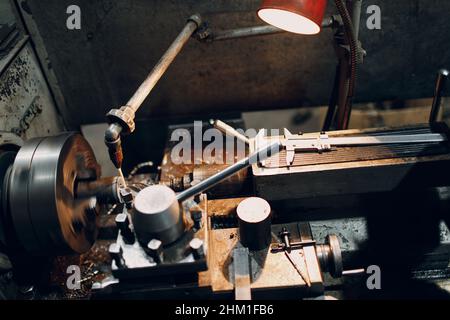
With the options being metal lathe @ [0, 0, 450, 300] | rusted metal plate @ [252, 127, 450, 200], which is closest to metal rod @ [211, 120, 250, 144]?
metal lathe @ [0, 0, 450, 300]

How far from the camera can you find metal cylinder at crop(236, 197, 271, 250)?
1529 millimetres

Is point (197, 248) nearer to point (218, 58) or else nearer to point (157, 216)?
point (157, 216)

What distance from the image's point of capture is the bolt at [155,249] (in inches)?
53.0

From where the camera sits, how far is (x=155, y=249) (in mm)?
1341

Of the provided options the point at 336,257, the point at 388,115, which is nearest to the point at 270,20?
the point at 336,257

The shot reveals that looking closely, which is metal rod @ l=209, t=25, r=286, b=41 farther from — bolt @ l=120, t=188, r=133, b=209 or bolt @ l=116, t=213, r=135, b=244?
bolt @ l=116, t=213, r=135, b=244

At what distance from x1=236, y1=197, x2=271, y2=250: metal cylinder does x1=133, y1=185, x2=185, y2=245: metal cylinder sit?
260 mm

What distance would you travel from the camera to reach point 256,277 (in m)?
1.54

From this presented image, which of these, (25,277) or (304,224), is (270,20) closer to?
(304,224)

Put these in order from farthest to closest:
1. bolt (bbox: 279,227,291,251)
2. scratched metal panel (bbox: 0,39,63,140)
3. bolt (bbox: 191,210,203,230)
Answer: scratched metal panel (bbox: 0,39,63,140)
bolt (bbox: 279,227,291,251)
bolt (bbox: 191,210,203,230)

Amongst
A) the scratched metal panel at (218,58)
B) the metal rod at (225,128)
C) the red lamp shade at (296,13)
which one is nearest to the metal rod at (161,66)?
the scratched metal panel at (218,58)

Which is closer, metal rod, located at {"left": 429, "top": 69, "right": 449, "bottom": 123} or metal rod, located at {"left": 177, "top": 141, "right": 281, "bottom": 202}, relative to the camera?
metal rod, located at {"left": 177, "top": 141, "right": 281, "bottom": 202}

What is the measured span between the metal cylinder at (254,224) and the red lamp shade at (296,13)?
74 cm

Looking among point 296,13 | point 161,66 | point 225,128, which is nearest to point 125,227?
point 225,128
